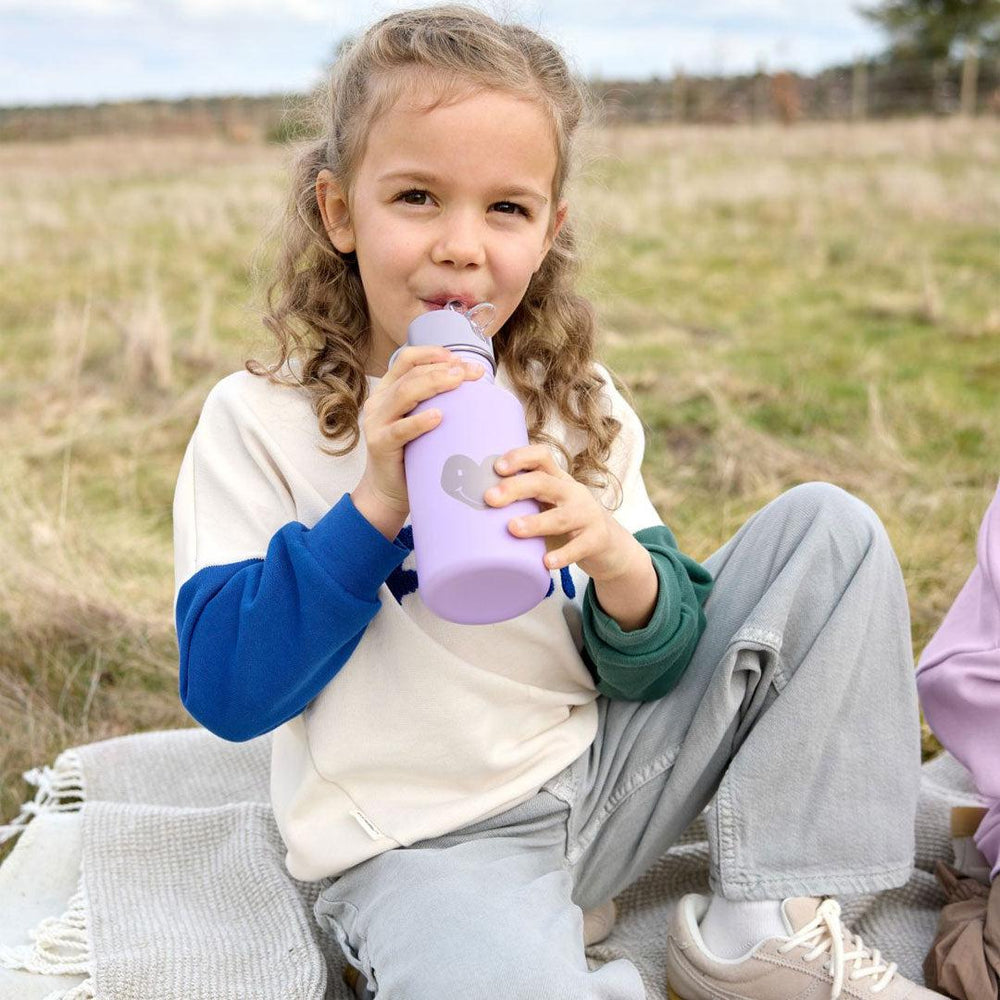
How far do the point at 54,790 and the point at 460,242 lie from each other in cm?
138

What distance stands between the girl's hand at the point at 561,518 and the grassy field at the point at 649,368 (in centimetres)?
65

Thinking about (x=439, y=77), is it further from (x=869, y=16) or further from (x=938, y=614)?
(x=869, y=16)

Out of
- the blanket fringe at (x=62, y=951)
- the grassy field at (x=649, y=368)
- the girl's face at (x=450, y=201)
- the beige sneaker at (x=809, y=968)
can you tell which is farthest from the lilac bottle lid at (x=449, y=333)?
the blanket fringe at (x=62, y=951)

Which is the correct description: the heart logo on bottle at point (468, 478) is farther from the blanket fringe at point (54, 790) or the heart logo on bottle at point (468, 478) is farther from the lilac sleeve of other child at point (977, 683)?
the blanket fringe at point (54, 790)

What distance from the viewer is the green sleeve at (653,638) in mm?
1666

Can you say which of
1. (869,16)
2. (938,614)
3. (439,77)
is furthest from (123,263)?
(869,16)

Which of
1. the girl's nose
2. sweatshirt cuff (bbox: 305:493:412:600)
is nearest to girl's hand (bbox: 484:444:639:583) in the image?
sweatshirt cuff (bbox: 305:493:412:600)

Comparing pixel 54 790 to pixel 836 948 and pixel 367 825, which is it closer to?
pixel 367 825

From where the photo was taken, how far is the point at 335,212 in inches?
68.5

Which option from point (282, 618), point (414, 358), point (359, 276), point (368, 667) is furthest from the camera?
point (359, 276)

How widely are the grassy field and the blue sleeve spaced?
54cm

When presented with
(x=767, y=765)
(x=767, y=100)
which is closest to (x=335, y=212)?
(x=767, y=765)

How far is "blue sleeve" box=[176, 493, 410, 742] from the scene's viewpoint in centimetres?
148

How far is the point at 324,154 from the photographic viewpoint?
5.91 ft
